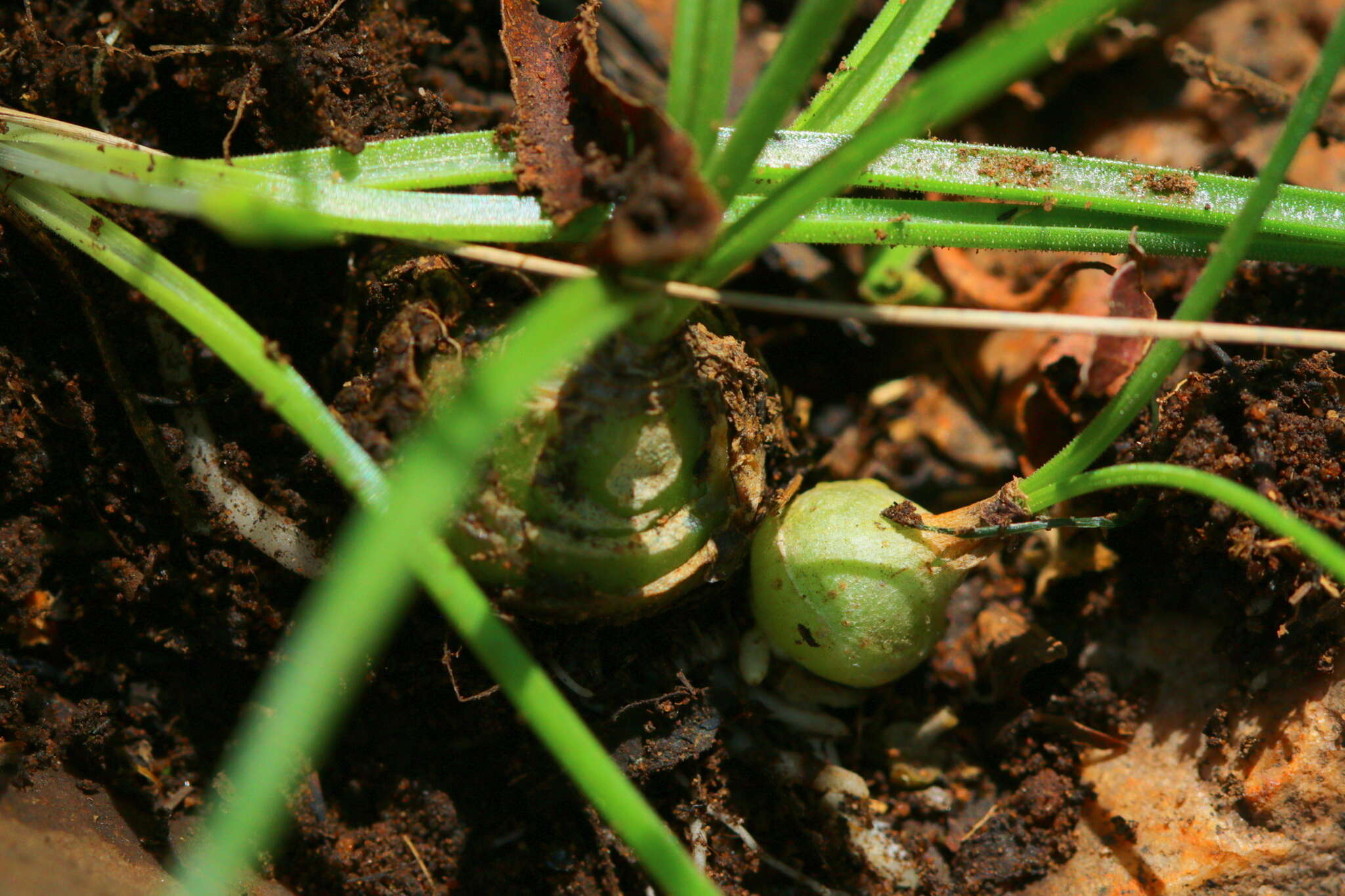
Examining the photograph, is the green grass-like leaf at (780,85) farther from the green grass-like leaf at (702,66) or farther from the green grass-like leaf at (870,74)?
the green grass-like leaf at (870,74)

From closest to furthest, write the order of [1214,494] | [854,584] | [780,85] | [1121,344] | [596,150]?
[780,85] → [1214,494] → [596,150] → [854,584] → [1121,344]

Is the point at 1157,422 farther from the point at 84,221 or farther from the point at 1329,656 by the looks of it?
the point at 84,221

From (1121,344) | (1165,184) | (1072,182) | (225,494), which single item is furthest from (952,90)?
(225,494)

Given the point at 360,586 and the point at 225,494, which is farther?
the point at 225,494

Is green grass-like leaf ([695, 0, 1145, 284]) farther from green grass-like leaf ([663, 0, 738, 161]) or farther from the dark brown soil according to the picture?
the dark brown soil

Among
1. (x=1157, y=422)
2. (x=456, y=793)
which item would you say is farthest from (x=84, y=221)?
(x=1157, y=422)

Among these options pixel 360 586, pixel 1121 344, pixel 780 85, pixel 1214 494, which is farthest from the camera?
pixel 1121 344

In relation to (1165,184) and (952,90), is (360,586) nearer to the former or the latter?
(952,90)
